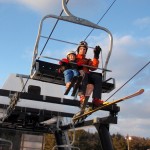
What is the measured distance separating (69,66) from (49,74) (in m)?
0.65

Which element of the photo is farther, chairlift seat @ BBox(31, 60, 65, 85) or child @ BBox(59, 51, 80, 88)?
chairlift seat @ BBox(31, 60, 65, 85)

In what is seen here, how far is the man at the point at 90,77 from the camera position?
6.02 meters

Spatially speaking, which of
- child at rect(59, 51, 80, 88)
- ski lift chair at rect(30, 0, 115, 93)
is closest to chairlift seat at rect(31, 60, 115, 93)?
ski lift chair at rect(30, 0, 115, 93)

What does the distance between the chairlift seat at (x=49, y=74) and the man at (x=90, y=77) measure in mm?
649

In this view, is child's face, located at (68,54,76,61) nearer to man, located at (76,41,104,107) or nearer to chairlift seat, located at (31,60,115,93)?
man, located at (76,41,104,107)

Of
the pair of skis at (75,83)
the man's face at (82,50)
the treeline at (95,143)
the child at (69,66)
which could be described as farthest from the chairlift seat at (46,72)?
the treeline at (95,143)

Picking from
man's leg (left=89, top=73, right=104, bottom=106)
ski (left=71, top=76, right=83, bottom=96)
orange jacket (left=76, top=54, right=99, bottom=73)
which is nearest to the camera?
ski (left=71, top=76, right=83, bottom=96)

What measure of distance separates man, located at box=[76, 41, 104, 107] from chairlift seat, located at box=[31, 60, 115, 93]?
0.65 metres

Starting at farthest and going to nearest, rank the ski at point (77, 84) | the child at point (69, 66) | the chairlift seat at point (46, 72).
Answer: the chairlift seat at point (46, 72) < the child at point (69, 66) < the ski at point (77, 84)

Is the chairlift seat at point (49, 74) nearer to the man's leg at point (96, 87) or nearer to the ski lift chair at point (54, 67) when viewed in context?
the ski lift chair at point (54, 67)

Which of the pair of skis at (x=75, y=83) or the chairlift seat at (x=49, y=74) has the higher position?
the chairlift seat at (x=49, y=74)

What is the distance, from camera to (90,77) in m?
6.20

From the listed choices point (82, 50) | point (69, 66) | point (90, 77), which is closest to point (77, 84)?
point (90, 77)

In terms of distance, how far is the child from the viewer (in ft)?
20.3
